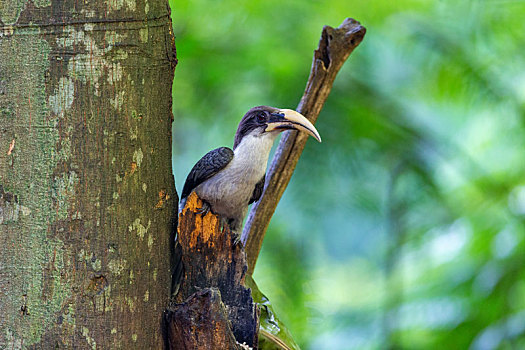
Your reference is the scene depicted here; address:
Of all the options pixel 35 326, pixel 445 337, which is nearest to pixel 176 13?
pixel 35 326

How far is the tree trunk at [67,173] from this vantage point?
0.97m

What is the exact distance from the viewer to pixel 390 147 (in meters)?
2.32

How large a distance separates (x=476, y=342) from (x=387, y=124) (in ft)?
3.14

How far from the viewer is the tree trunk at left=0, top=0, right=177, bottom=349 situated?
974mm

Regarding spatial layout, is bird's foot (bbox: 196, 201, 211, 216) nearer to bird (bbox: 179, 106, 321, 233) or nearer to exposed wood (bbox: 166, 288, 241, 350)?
bird (bbox: 179, 106, 321, 233)

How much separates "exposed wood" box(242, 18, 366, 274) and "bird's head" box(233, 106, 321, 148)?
4.0 inches

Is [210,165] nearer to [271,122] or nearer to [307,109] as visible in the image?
[271,122]

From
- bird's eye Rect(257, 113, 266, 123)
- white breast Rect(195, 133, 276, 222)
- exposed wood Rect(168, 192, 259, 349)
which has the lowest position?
exposed wood Rect(168, 192, 259, 349)

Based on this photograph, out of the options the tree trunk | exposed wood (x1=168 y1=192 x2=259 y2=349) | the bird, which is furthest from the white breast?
the tree trunk

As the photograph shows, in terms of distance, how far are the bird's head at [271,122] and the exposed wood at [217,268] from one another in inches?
13.9

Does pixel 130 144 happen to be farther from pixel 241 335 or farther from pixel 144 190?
pixel 241 335

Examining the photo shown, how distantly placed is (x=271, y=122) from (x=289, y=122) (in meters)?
0.05

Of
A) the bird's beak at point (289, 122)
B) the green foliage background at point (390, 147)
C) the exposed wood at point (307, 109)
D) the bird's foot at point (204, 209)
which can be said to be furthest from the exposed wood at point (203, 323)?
the green foliage background at point (390, 147)

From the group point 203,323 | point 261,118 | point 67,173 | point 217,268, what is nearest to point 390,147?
point 261,118
